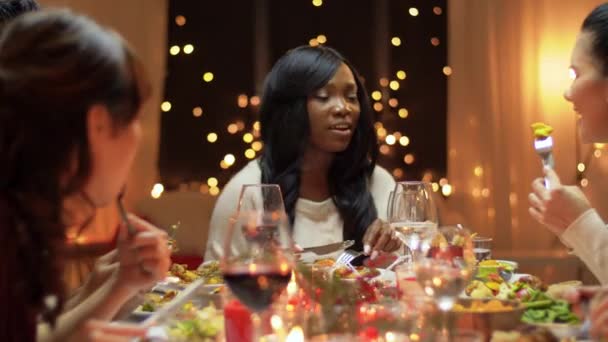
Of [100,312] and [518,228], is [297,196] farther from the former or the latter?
[518,228]

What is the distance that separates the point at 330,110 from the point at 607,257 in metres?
1.31

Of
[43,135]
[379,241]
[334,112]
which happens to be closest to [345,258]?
[379,241]

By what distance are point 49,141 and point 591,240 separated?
1.27m

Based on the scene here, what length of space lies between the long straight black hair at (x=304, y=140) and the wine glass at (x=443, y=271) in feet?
4.82

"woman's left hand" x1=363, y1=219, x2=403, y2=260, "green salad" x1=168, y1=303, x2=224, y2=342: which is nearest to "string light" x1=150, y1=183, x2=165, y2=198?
"woman's left hand" x1=363, y1=219, x2=403, y2=260

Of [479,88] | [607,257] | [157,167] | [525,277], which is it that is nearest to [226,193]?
[525,277]

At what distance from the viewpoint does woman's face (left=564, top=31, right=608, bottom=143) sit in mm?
2121

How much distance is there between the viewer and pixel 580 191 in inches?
76.0

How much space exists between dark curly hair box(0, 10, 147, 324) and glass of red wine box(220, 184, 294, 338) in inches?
9.6

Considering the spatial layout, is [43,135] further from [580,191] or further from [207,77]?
[207,77]

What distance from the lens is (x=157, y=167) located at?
16.7 feet

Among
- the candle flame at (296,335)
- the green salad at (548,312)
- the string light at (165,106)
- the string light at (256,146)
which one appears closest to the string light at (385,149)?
the string light at (256,146)

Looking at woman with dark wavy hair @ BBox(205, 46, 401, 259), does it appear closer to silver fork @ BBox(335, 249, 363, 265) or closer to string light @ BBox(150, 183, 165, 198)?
silver fork @ BBox(335, 249, 363, 265)

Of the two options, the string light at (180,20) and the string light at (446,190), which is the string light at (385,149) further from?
the string light at (180,20)
